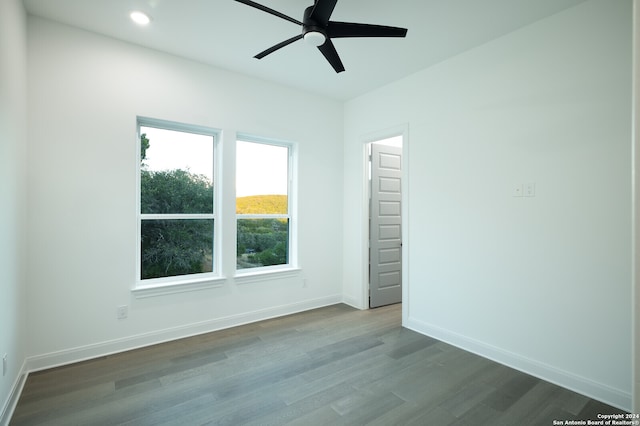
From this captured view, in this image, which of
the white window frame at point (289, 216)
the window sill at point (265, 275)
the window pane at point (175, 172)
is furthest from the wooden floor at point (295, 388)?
the window pane at point (175, 172)

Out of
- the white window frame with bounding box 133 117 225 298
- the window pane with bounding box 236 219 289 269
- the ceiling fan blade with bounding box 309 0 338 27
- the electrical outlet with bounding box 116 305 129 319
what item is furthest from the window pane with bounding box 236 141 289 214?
the ceiling fan blade with bounding box 309 0 338 27

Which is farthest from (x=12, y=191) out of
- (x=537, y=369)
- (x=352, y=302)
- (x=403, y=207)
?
(x=537, y=369)

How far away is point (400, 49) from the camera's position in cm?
311

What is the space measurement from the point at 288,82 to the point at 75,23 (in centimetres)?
212

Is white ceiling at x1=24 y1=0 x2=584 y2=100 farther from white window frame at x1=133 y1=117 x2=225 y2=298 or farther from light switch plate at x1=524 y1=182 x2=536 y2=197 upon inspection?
light switch plate at x1=524 y1=182 x2=536 y2=197

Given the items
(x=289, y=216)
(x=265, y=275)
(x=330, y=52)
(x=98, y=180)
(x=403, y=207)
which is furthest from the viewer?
(x=289, y=216)

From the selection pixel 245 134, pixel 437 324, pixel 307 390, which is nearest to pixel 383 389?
pixel 307 390

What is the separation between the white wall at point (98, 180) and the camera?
2.67 meters

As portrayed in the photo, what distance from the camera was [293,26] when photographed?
2777 mm

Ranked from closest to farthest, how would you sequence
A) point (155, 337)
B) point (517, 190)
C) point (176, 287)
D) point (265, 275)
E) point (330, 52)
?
point (330, 52) → point (517, 190) → point (155, 337) → point (176, 287) → point (265, 275)

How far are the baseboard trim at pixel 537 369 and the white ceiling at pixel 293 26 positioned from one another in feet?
9.32

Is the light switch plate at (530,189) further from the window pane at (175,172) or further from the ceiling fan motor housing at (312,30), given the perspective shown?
the window pane at (175,172)

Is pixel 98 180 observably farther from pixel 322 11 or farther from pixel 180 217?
pixel 322 11

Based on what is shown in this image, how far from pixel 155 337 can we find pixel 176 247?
0.92m
